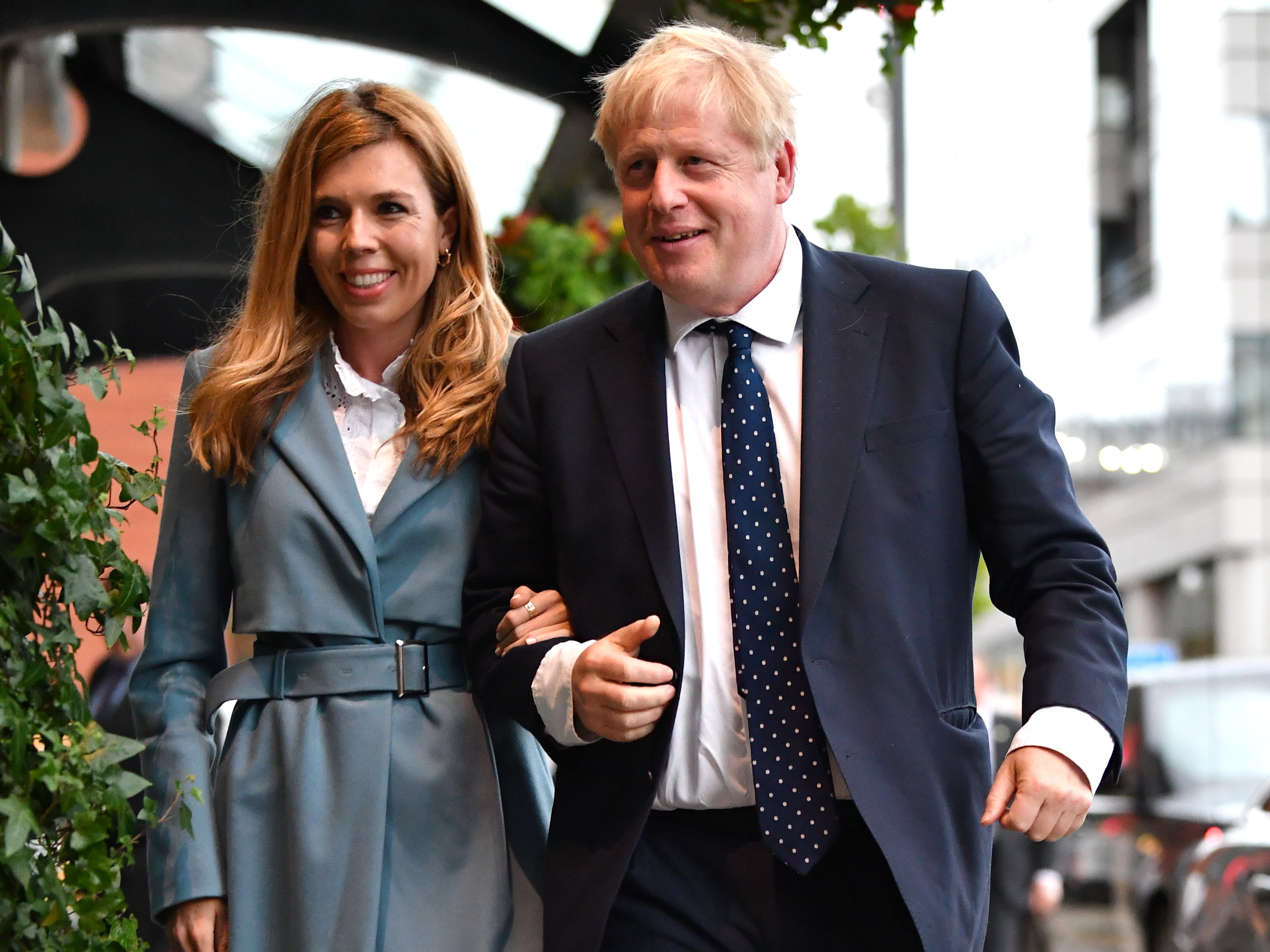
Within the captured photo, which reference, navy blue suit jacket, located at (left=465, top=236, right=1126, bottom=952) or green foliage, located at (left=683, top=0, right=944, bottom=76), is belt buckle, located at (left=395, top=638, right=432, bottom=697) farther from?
green foliage, located at (left=683, top=0, right=944, bottom=76)

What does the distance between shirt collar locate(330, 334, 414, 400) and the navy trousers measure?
0.93m

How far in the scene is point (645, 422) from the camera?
2.87 meters

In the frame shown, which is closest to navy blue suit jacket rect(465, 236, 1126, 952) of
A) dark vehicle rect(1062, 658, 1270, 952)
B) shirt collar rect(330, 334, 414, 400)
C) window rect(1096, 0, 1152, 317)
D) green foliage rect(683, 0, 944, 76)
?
shirt collar rect(330, 334, 414, 400)

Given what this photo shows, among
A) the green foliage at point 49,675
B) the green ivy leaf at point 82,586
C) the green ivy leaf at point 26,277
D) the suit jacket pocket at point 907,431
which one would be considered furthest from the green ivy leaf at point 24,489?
the suit jacket pocket at point 907,431

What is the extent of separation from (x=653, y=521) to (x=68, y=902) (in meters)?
1.01

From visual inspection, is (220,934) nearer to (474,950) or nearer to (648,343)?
(474,950)

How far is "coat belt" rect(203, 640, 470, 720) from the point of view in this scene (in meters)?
3.00

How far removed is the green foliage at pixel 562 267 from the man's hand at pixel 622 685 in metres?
4.45

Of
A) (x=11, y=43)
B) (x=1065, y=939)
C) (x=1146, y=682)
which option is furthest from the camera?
(x=1065, y=939)

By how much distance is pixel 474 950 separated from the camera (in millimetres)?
2934

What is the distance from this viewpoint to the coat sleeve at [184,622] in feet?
9.89

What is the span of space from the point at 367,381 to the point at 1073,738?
4.63ft

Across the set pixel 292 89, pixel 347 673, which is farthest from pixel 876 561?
pixel 292 89

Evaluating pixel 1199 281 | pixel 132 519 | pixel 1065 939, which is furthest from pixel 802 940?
pixel 1199 281
